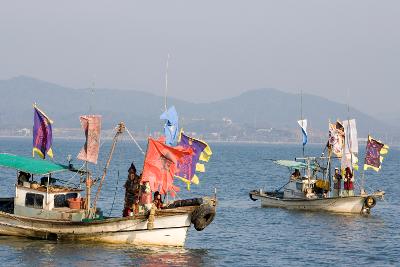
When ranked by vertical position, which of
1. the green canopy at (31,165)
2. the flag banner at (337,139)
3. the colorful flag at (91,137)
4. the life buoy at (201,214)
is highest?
the flag banner at (337,139)

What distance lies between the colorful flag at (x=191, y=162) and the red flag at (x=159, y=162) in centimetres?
257

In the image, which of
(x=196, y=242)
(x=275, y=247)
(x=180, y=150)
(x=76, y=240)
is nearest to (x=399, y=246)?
(x=275, y=247)

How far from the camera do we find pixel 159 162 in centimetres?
3988

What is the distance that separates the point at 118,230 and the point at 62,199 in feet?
12.9

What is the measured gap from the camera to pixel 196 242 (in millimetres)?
43906

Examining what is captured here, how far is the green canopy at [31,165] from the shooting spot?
41.0 meters

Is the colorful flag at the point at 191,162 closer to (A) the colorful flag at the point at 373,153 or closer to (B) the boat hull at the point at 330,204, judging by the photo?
(B) the boat hull at the point at 330,204

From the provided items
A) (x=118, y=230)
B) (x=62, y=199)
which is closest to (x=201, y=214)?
(x=118, y=230)

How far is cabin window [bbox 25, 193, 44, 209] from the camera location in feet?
135

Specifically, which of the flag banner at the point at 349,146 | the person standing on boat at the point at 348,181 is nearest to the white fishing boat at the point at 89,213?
the person standing on boat at the point at 348,181

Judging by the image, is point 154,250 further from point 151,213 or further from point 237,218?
point 237,218

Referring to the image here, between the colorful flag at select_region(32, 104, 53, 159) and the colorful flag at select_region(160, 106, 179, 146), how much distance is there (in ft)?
21.5

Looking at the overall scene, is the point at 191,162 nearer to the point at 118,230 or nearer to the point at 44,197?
the point at 118,230

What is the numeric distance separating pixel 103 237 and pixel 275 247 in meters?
10.1
